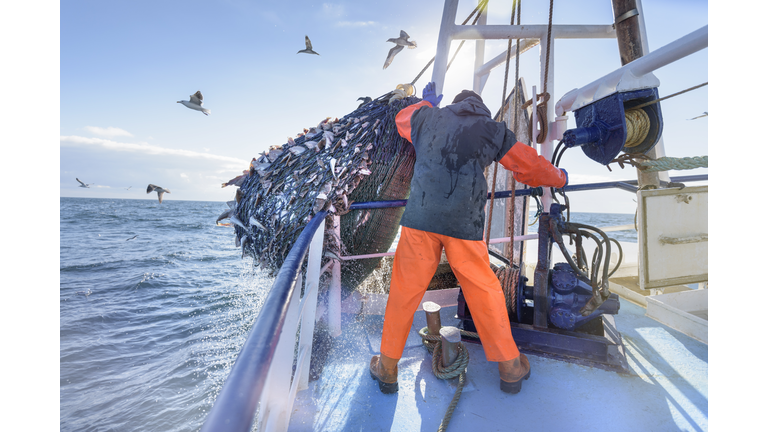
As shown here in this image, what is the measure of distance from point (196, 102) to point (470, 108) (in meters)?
6.67

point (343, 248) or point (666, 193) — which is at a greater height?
point (666, 193)

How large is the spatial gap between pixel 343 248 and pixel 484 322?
130 cm

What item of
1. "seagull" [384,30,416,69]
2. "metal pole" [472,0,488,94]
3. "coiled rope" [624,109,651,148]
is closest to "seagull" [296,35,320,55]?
"seagull" [384,30,416,69]

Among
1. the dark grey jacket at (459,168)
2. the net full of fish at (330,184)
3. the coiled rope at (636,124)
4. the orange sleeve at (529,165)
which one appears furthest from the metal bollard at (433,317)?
the coiled rope at (636,124)

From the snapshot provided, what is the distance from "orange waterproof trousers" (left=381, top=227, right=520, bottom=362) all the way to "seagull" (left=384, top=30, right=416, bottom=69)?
5.30 meters

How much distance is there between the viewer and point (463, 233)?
192cm

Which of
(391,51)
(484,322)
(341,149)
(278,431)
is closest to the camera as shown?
(278,431)

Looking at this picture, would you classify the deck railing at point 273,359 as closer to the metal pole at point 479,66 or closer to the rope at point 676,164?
the rope at point 676,164

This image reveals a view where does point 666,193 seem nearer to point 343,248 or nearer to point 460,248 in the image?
point 460,248

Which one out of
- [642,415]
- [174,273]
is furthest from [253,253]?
[174,273]

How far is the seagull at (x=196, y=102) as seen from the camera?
250 inches

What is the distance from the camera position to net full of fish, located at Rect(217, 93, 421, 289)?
246cm

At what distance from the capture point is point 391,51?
6242mm

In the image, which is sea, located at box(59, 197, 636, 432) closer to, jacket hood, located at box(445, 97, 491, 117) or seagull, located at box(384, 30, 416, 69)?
jacket hood, located at box(445, 97, 491, 117)
